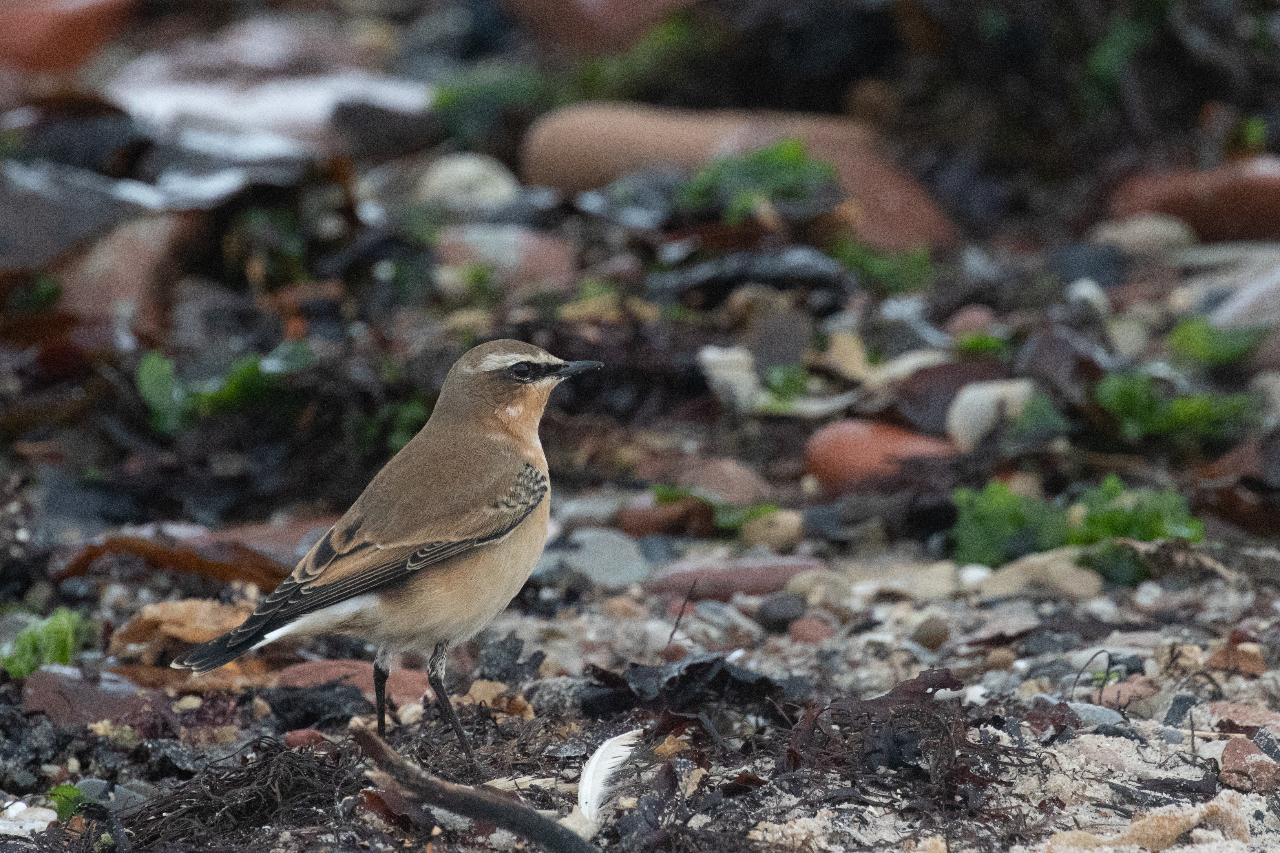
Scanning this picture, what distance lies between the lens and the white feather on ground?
318 cm

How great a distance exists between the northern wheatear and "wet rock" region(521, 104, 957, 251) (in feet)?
A: 20.0

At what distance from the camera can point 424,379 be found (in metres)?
6.49

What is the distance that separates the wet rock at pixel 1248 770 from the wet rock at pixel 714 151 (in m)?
6.55

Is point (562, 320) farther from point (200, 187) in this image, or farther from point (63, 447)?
point (200, 187)

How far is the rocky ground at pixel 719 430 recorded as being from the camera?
A: 3471 mm

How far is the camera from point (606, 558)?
571 centimetres

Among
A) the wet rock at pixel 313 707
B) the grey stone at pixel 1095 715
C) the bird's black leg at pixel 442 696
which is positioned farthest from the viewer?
the wet rock at pixel 313 707

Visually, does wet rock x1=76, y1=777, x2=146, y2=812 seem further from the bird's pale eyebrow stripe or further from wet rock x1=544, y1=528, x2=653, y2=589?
wet rock x1=544, y1=528, x2=653, y2=589

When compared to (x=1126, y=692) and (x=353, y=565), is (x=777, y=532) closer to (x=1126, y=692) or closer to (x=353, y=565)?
(x=1126, y=692)

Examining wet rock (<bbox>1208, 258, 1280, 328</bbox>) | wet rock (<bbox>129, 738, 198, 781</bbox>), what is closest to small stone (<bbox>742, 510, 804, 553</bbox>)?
wet rock (<bbox>129, 738, 198, 781</bbox>)

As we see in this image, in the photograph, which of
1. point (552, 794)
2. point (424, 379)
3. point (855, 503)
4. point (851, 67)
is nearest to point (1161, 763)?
point (552, 794)

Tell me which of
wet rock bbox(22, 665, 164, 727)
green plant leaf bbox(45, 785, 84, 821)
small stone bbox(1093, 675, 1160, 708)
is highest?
green plant leaf bbox(45, 785, 84, 821)

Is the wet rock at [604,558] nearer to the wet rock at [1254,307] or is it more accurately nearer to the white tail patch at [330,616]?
the white tail patch at [330,616]

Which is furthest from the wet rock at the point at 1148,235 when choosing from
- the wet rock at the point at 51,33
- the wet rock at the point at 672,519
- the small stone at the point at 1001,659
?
the wet rock at the point at 51,33
